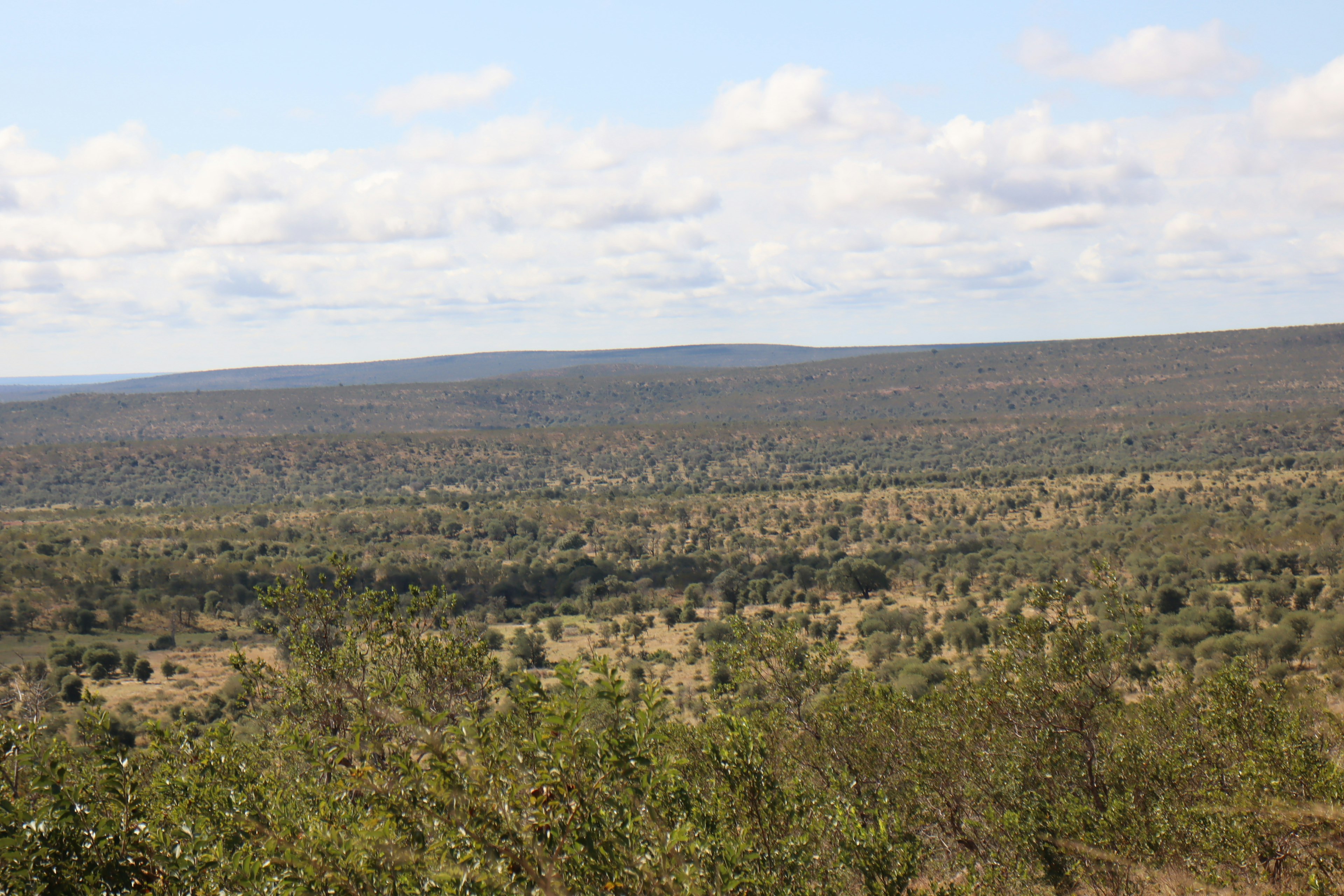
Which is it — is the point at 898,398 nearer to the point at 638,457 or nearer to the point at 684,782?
the point at 638,457

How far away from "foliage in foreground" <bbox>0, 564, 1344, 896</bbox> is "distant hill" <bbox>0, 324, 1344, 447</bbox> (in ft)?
382

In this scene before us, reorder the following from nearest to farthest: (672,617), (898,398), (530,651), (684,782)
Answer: (684,782) → (530,651) → (672,617) → (898,398)

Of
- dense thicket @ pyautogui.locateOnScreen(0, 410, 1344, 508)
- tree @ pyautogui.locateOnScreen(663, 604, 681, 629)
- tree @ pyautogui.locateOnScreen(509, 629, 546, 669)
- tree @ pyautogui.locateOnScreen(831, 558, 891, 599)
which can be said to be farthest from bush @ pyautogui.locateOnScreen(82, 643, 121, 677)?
dense thicket @ pyautogui.locateOnScreen(0, 410, 1344, 508)

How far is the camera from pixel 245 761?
15508 mm

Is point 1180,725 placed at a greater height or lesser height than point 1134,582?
greater

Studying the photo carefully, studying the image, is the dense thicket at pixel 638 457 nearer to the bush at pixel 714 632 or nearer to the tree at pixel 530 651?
the bush at pixel 714 632

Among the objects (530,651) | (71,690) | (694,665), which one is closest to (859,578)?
(694,665)

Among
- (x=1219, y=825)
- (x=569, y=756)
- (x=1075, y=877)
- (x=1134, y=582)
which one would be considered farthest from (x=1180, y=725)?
(x=1134, y=582)

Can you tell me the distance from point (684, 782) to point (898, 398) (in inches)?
6569

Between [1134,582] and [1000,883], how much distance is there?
44764 mm

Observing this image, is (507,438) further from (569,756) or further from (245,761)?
(569,756)

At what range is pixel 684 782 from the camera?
31.8 feet

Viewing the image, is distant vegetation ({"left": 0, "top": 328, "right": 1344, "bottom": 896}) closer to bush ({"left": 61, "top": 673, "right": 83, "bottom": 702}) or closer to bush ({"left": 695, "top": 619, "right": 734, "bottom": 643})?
bush ({"left": 61, "top": 673, "right": 83, "bottom": 702})

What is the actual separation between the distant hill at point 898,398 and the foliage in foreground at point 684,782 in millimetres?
116337
